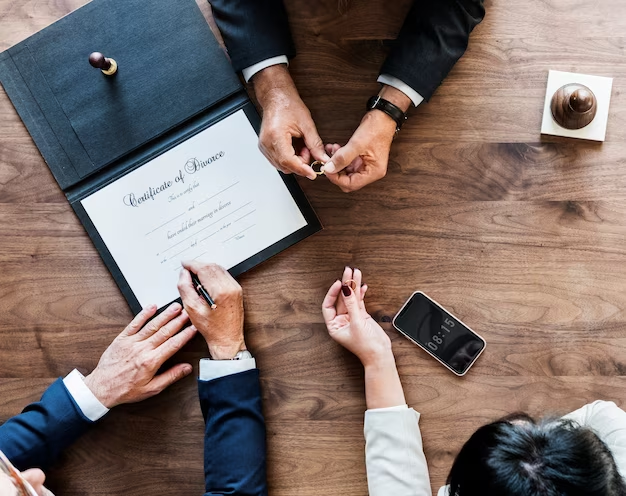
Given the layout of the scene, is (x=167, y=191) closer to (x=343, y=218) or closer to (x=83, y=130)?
(x=83, y=130)

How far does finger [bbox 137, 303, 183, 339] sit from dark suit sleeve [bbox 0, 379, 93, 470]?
166 millimetres

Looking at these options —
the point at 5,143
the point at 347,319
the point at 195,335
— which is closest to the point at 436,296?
the point at 347,319

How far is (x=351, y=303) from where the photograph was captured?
3.23ft

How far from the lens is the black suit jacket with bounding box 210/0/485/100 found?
3.00ft

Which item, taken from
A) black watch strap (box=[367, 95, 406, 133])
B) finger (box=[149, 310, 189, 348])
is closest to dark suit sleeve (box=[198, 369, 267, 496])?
finger (box=[149, 310, 189, 348])

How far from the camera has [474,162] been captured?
Result: 101 cm

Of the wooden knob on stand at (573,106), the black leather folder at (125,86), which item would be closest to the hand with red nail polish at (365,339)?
the black leather folder at (125,86)

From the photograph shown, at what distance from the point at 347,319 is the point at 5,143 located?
0.71 metres

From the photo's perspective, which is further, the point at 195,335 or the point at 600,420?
the point at 195,335

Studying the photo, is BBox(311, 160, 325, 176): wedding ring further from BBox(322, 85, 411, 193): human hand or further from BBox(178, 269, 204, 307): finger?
BBox(178, 269, 204, 307): finger

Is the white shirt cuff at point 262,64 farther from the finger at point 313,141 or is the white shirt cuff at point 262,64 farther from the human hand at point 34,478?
the human hand at point 34,478

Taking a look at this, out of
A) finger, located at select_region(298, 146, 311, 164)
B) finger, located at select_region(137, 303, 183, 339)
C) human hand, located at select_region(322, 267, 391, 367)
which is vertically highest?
finger, located at select_region(298, 146, 311, 164)

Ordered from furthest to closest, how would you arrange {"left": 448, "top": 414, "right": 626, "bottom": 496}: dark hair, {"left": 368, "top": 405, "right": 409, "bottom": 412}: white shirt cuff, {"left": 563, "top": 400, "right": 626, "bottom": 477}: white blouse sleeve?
{"left": 368, "top": 405, "right": 409, "bottom": 412}: white shirt cuff
{"left": 563, "top": 400, "right": 626, "bottom": 477}: white blouse sleeve
{"left": 448, "top": 414, "right": 626, "bottom": 496}: dark hair

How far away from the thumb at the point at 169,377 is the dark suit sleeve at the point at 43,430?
0.13 meters
